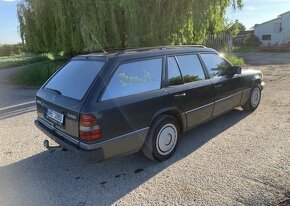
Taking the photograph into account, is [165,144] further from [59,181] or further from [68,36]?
[68,36]

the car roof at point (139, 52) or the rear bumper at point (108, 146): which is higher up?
the car roof at point (139, 52)

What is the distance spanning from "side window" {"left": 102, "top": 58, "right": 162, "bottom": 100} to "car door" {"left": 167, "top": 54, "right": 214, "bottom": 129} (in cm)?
23

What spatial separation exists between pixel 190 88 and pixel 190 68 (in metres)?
0.37

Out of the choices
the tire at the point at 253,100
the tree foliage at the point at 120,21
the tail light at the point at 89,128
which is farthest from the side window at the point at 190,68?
the tree foliage at the point at 120,21

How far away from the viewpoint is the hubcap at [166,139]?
3740 millimetres

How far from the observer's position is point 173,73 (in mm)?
3879

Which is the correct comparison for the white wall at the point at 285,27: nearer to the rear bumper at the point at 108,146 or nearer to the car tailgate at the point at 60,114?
the rear bumper at the point at 108,146

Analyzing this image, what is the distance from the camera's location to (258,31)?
3938 centimetres

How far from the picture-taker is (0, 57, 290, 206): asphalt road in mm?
2961

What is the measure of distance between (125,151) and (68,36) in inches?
355

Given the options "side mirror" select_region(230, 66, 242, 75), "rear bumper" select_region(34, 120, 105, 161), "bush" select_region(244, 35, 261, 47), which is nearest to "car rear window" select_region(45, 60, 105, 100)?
"rear bumper" select_region(34, 120, 105, 161)

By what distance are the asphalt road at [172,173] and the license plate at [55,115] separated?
766 millimetres

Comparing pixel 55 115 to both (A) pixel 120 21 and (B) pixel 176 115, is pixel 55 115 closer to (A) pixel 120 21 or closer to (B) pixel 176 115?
(B) pixel 176 115

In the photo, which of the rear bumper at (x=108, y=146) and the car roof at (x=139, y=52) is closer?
the rear bumper at (x=108, y=146)
